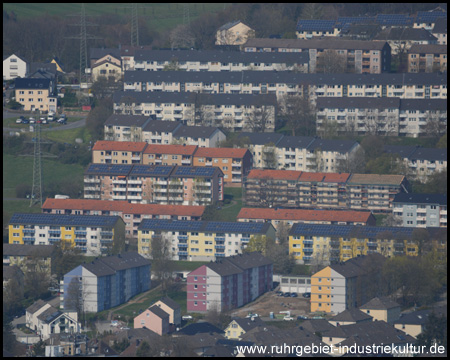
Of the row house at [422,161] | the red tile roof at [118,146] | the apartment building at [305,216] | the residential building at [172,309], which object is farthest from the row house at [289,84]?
the residential building at [172,309]

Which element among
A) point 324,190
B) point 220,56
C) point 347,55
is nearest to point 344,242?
point 324,190

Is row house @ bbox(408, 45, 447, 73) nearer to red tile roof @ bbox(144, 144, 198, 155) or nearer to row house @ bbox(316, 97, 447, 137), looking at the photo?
row house @ bbox(316, 97, 447, 137)

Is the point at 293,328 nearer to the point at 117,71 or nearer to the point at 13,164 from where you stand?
the point at 13,164

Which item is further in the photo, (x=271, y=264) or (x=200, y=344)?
(x=271, y=264)

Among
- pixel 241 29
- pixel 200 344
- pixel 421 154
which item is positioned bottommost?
pixel 200 344

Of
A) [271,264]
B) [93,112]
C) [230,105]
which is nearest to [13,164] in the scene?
[93,112]
